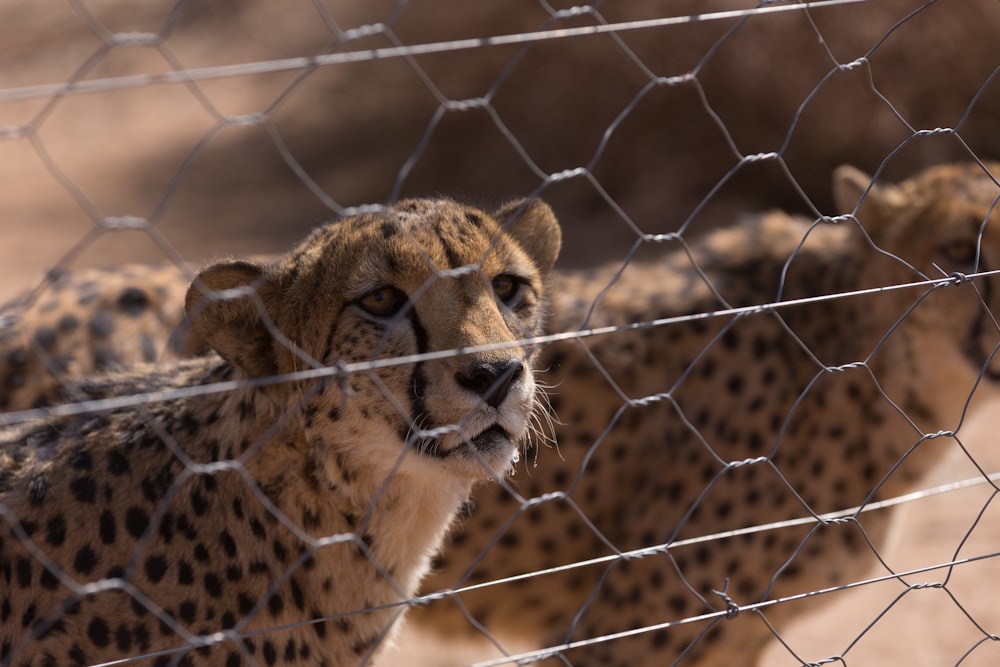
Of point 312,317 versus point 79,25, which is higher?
point 312,317

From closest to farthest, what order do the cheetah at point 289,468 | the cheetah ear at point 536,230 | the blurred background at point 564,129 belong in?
1. the cheetah at point 289,468
2. the cheetah ear at point 536,230
3. the blurred background at point 564,129

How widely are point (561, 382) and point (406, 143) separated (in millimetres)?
4916

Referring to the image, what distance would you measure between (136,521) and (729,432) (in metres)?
1.62

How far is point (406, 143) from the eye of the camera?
7531 millimetres

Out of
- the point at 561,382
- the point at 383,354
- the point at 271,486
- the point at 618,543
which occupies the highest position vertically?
the point at 383,354

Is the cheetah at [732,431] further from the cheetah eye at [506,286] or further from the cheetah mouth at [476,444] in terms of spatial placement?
the cheetah mouth at [476,444]

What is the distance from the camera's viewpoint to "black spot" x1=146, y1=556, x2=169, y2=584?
1.94 m

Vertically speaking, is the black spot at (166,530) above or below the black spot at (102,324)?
above

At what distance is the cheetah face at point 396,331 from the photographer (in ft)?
5.76

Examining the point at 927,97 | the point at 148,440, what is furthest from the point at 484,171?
the point at 148,440

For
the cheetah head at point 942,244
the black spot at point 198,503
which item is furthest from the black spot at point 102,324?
the cheetah head at point 942,244

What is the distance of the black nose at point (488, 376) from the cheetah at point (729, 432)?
3.64ft

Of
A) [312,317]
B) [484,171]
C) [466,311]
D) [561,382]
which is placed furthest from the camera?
[484,171]

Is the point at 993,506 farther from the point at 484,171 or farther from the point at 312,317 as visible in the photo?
the point at 484,171
